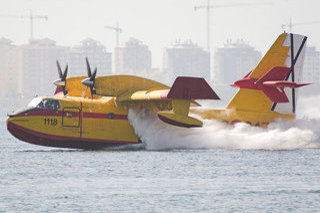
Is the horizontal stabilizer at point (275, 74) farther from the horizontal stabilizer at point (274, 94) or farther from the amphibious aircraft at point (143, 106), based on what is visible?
the horizontal stabilizer at point (274, 94)

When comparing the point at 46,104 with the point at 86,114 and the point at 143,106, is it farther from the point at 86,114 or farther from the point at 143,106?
the point at 143,106

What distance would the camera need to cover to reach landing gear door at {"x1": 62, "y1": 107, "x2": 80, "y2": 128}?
45.0 meters

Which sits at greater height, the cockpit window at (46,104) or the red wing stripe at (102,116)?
the cockpit window at (46,104)

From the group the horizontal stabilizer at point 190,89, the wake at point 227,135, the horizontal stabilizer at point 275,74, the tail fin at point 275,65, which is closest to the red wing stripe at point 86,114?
the wake at point 227,135

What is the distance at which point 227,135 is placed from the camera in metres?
46.5

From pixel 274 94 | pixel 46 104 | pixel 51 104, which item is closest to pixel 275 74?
pixel 274 94

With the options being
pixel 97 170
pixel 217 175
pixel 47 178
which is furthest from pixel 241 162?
pixel 47 178

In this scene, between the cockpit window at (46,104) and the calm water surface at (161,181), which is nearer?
the calm water surface at (161,181)

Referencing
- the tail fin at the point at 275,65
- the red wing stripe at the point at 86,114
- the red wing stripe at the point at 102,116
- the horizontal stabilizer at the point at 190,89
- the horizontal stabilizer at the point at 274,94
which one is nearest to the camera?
the horizontal stabilizer at the point at 190,89

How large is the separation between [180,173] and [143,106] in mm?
9826

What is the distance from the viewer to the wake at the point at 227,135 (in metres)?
46.3

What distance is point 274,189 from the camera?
3275 cm

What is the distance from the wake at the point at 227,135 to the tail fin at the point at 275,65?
1097 mm

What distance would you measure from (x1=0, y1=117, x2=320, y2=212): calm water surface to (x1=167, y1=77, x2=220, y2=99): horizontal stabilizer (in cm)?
339
